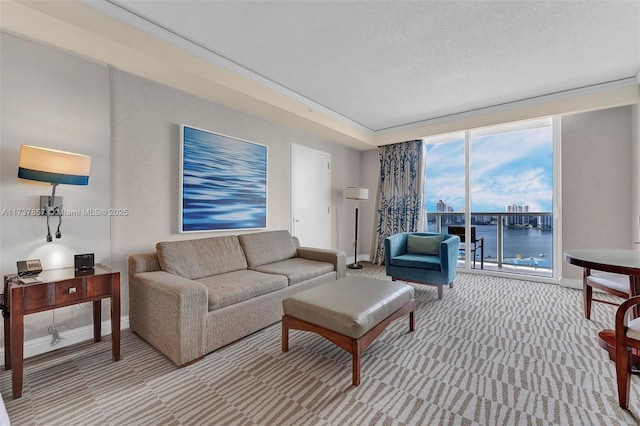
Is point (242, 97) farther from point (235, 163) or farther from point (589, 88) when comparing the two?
point (589, 88)

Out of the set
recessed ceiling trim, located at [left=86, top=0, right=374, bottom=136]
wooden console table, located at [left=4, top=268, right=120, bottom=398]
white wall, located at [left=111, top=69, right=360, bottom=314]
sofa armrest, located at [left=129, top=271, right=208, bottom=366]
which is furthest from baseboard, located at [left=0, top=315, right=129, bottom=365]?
recessed ceiling trim, located at [left=86, top=0, right=374, bottom=136]

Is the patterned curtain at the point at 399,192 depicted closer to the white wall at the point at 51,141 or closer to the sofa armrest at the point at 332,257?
the sofa armrest at the point at 332,257

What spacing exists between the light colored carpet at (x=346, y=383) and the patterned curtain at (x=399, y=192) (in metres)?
2.73

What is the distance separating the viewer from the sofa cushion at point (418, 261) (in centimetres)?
334

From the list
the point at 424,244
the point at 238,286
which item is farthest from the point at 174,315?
the point at 424,244

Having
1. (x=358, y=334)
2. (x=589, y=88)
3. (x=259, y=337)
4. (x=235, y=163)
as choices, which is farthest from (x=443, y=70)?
(x=259, y=337)

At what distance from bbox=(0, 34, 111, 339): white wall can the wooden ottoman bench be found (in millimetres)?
1819

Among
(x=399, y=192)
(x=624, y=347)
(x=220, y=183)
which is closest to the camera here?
(x=624, y=347)

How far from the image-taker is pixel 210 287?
234cm

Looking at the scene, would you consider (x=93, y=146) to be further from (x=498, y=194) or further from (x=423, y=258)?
(x=498, y=194)

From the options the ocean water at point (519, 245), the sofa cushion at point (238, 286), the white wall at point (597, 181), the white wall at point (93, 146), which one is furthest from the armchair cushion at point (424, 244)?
the white wall at point (93, 146)

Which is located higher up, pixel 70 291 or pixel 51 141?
pixel 51 141

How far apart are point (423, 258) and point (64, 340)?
3726 millimetres

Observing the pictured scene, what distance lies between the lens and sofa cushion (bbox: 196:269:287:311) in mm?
2186
